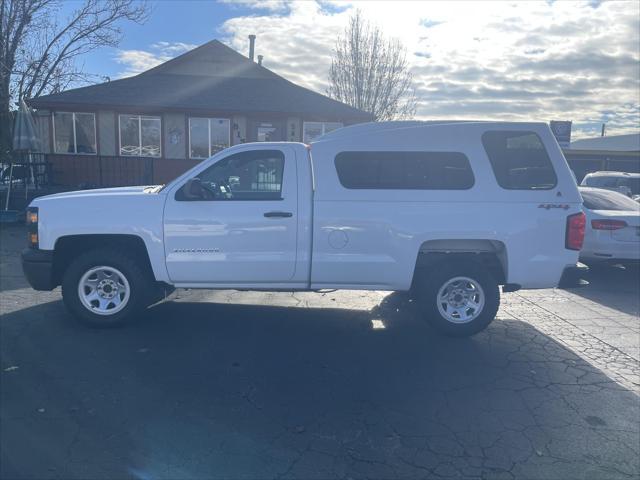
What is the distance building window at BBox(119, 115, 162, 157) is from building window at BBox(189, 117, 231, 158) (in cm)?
122

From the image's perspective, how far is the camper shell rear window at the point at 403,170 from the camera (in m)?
5.61

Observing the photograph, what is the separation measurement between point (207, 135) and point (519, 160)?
1538 cm

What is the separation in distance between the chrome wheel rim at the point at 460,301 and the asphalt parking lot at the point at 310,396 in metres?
0.28

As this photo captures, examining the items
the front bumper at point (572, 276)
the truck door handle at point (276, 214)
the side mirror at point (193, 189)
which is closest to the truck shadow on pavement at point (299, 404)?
the front bumper at point (572, 276)

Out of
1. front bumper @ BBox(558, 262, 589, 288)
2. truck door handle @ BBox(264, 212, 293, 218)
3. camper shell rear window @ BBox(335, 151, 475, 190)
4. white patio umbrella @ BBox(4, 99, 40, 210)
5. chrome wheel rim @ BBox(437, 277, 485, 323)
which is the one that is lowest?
chrome wheel rim @ BBox(437, 277, 485, 323)

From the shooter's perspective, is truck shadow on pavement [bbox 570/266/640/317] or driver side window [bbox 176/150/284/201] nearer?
driver side window [bbox 176/150/284/201]

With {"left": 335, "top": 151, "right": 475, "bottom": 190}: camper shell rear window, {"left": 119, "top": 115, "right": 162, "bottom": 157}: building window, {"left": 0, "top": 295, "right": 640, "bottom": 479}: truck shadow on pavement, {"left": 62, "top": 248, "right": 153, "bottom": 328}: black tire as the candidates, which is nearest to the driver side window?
{"left": 335, "top": 151, "right": 475, "bottom": 190}: camper shell rear window

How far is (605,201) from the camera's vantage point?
9.34 metres

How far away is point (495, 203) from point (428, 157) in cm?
86

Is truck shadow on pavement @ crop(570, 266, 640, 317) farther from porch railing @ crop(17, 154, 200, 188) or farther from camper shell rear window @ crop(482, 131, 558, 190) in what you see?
porch railing @ crop(17, 154, 200, 188)

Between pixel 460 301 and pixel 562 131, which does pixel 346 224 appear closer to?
pixel 460 301

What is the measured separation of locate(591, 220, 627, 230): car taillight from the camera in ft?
28.1

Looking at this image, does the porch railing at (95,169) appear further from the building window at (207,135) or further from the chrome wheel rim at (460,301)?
the chrome wheel rim at (460,301)

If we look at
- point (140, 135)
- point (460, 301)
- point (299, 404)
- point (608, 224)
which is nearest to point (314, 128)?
point (140, 135)
